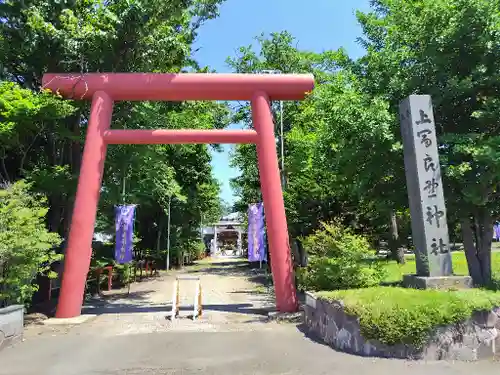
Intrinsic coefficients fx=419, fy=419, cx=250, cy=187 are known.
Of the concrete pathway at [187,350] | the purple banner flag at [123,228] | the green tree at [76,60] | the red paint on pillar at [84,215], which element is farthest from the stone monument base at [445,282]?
the purple banner flag at [123,228]

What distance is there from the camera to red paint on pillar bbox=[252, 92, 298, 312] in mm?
10578

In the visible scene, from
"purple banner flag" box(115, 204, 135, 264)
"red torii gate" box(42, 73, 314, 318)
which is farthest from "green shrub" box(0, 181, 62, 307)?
"purple banner flag" box(115, 204, 135, 264)

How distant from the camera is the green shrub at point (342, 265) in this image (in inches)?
354

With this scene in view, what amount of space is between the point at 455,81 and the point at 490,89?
1.06 meters

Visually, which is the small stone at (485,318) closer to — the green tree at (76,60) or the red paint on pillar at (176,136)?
the red paint on pillar at (176,136)

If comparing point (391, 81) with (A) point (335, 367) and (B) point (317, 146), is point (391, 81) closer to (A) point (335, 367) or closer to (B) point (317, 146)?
(B) point (317, 146)

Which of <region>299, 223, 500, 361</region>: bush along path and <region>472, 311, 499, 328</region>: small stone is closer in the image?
<region>299, 223, 500, 361</region>: bush along path

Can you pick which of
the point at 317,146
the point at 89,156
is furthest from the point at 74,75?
the point at 317,146

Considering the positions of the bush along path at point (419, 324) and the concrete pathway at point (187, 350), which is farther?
the bush along path at point (419, 324)

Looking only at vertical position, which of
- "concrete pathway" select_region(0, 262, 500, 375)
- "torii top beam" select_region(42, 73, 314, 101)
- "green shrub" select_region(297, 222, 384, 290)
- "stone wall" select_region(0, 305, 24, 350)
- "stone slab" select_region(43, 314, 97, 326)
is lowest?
"concrete pathway" select_region(0, 262, 500, 375)

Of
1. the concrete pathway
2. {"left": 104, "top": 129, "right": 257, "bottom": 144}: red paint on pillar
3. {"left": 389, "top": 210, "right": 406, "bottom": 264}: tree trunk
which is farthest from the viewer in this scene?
Answer: {"left": 389, "top": 210, "right": 406, "bottom": 264}: tree trunk

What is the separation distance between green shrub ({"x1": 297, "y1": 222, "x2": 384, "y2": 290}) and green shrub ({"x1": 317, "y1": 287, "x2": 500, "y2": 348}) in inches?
90.8

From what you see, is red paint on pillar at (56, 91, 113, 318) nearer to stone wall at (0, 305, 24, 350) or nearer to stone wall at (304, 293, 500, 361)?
stone wall at (0, 305, 24, 350)

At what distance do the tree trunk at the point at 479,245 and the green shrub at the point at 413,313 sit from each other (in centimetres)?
379
